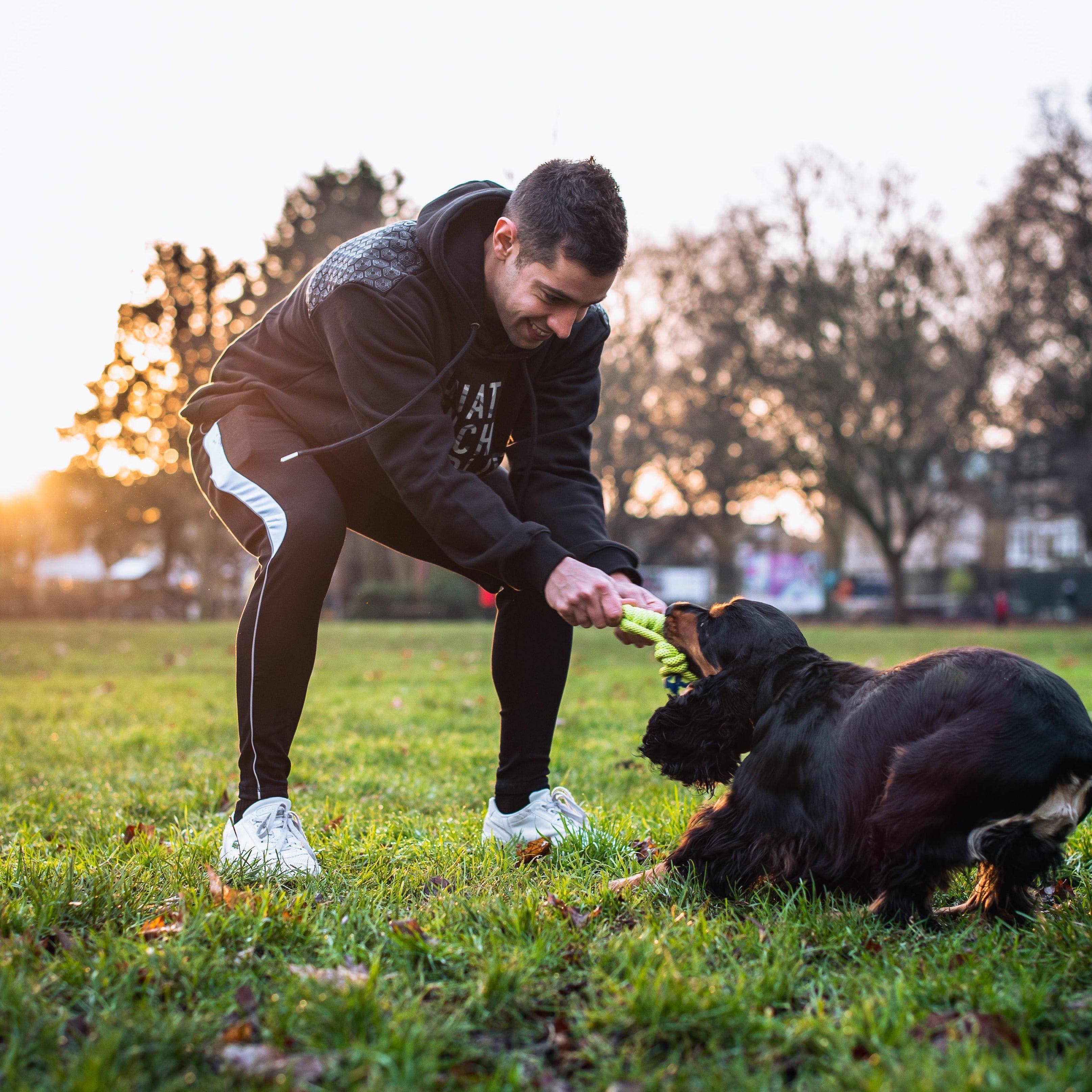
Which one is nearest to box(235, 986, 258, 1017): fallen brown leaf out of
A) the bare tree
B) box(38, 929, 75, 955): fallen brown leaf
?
box(38, 929, 75, 955): fallen brown leaf

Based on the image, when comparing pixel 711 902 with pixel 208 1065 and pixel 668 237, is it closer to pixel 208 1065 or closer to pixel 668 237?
pixel 208 1065

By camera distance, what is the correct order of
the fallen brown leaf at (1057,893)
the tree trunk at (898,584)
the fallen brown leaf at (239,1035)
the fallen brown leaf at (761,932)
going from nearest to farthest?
the fallen brown leaf at (239,1035) → the fallen brown leaf at (761,932) → the fallen brown leaf at (1057,893) → the tree trunk at (898,584)

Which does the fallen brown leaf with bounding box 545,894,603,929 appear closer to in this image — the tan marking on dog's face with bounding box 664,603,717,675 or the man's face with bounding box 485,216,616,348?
the tan marking on dog's face with bounding box 664,603,717,675

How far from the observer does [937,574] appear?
36.5 m

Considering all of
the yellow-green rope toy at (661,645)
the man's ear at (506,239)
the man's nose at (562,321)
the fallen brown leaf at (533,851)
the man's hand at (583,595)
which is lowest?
the fallen brown leaf at (533,851)

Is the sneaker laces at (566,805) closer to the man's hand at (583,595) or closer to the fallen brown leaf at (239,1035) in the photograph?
the man's hand at (583,595)

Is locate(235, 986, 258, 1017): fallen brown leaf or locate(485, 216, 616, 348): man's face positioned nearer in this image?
locate(235, 986, 258, 1017): fallen brown leaf

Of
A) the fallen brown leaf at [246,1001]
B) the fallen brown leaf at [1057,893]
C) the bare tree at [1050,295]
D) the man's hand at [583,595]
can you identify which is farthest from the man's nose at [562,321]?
the bare tree at [1050,295]

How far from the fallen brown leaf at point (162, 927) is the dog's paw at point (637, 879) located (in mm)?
1052

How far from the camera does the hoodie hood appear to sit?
2721 millimetres

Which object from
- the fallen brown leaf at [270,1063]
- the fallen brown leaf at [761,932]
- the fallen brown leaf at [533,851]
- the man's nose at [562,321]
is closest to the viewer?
the fallen brown leaf at [270,1063]

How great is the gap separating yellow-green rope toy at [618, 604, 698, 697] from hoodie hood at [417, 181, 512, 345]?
3.17ft

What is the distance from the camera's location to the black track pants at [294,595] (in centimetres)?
262

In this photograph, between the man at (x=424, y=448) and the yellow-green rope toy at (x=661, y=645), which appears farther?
the yellow-green rope toy at (x=661, y=645)
